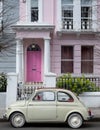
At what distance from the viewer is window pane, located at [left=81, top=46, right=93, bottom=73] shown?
27625mm

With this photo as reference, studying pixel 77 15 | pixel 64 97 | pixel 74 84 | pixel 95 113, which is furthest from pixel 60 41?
pixel 64 97

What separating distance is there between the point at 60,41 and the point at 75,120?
12.8 m

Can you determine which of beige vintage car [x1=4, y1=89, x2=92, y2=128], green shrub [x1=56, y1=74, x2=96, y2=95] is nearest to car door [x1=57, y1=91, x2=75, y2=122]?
beige vintage car [x1=4, y1=89, x2=92, y2=128]

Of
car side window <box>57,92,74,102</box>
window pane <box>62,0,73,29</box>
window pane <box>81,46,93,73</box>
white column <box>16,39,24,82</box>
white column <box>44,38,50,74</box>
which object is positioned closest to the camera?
car side window <box>57,92,74,102</box>

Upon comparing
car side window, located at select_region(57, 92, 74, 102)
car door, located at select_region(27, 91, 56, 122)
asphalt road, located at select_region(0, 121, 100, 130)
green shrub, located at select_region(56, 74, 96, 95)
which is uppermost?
green shrub, located at select_region(56, 74, 96, 95)

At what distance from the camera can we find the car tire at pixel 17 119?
1505 cm

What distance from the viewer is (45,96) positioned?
50.3 ft

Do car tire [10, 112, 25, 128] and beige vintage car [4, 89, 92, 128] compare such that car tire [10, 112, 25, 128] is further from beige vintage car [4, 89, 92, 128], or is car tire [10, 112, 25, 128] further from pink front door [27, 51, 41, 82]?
pink front door [27, 51, 41, 82]

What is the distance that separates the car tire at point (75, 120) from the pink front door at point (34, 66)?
1265 cm

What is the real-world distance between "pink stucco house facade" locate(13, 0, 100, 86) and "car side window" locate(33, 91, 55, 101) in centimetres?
1075

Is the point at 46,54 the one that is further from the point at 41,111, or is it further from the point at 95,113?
the point at 41,111

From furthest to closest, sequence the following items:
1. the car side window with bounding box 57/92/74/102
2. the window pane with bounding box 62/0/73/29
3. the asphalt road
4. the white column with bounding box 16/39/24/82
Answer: the window pane with bounding box 62/0/73/29
the white column with bounding box 16/39/24/82
the car side window with bounding box 57/92/74/102
the asphalt road

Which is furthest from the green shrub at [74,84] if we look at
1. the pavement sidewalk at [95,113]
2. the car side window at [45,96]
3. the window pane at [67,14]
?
the window pane at [67,14]

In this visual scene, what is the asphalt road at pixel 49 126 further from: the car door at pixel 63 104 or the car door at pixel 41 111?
the car door at pixel 63 104
